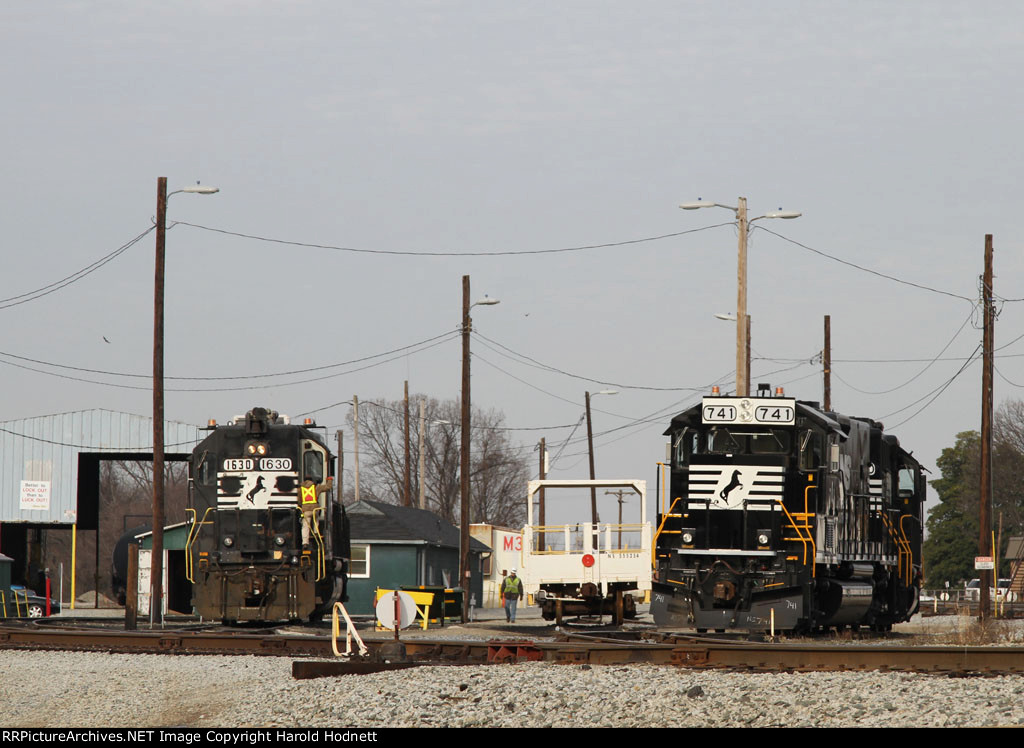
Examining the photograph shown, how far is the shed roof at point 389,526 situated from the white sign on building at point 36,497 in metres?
10.6

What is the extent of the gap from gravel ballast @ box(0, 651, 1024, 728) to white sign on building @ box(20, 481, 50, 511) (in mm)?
32425

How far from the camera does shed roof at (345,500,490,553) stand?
43656 millimetres

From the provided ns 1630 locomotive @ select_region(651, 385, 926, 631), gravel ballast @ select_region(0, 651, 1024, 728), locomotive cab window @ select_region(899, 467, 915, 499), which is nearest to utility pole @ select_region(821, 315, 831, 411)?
locomotive cab window @ select_region(899, 467, 915, 499)

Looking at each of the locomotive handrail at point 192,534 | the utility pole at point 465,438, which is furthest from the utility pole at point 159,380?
the utility pole at point 465,438

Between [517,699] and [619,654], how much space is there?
3.91 metres

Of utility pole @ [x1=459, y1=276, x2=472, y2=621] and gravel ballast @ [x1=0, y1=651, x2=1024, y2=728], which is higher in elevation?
utility pole @ [x1=459, y1=276, x2=472, y2=621]

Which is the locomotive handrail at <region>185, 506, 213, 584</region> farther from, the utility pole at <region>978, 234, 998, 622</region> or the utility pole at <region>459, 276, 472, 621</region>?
the utility pole at <region>978, 234, 998, 622</region>

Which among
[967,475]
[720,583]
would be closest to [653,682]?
[720,583]

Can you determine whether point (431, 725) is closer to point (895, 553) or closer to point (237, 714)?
point (237, 714)

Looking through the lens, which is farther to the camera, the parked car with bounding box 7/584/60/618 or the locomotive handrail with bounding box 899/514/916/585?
the parked car with bounding box 7/584/60/618

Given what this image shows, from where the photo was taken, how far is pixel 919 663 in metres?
14.9

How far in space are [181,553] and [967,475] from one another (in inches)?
2453

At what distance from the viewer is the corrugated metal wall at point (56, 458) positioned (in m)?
47.0

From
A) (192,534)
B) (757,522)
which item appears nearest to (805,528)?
(757,522)
